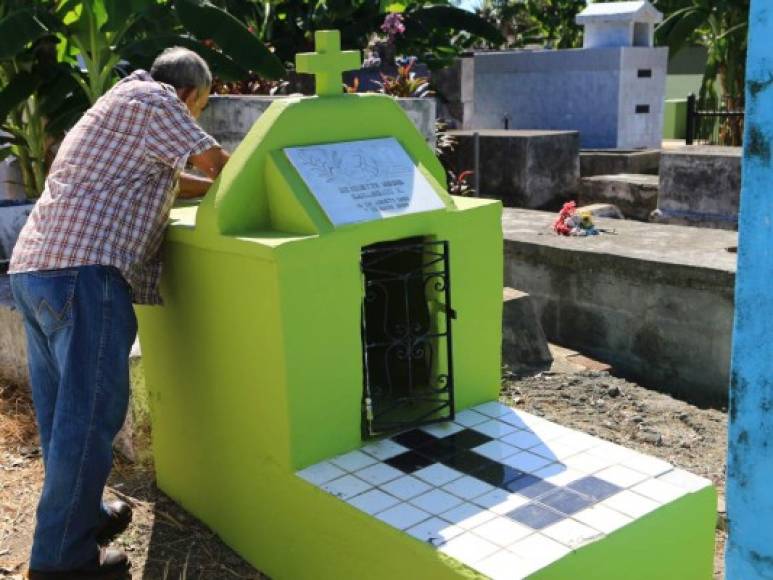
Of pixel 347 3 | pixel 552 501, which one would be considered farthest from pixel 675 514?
pixel 347 3

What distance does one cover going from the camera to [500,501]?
278 centimetres

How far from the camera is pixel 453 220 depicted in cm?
331

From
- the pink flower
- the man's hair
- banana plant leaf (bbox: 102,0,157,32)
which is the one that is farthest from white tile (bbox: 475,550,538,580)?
the pink flower

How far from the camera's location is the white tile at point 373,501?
2.76m

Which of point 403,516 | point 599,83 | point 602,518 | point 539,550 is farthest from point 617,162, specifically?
point 539,550

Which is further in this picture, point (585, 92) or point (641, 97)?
point (641, 97)

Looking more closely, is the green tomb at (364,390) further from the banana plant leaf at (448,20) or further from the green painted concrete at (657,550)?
the banana plant leaf at (448,20)

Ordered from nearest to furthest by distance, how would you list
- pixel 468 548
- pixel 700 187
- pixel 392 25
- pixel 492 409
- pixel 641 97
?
pixel 468 548 < pixel 492 409 < pixel 700 187 < pixel 392 25 < pixel 641 97

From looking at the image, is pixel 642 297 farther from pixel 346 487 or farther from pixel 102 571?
pixel 102 571

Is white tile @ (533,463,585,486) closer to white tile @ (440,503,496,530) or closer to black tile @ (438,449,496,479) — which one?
black tile @ (438,449,496,479)

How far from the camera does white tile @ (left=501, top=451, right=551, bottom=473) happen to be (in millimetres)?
2998

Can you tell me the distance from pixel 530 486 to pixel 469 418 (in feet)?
1.94

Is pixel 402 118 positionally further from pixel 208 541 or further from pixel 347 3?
pixel 347 3

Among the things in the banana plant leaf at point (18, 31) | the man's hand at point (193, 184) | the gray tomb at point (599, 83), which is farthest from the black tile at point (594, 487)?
the gray tomb at point (599, 83)
